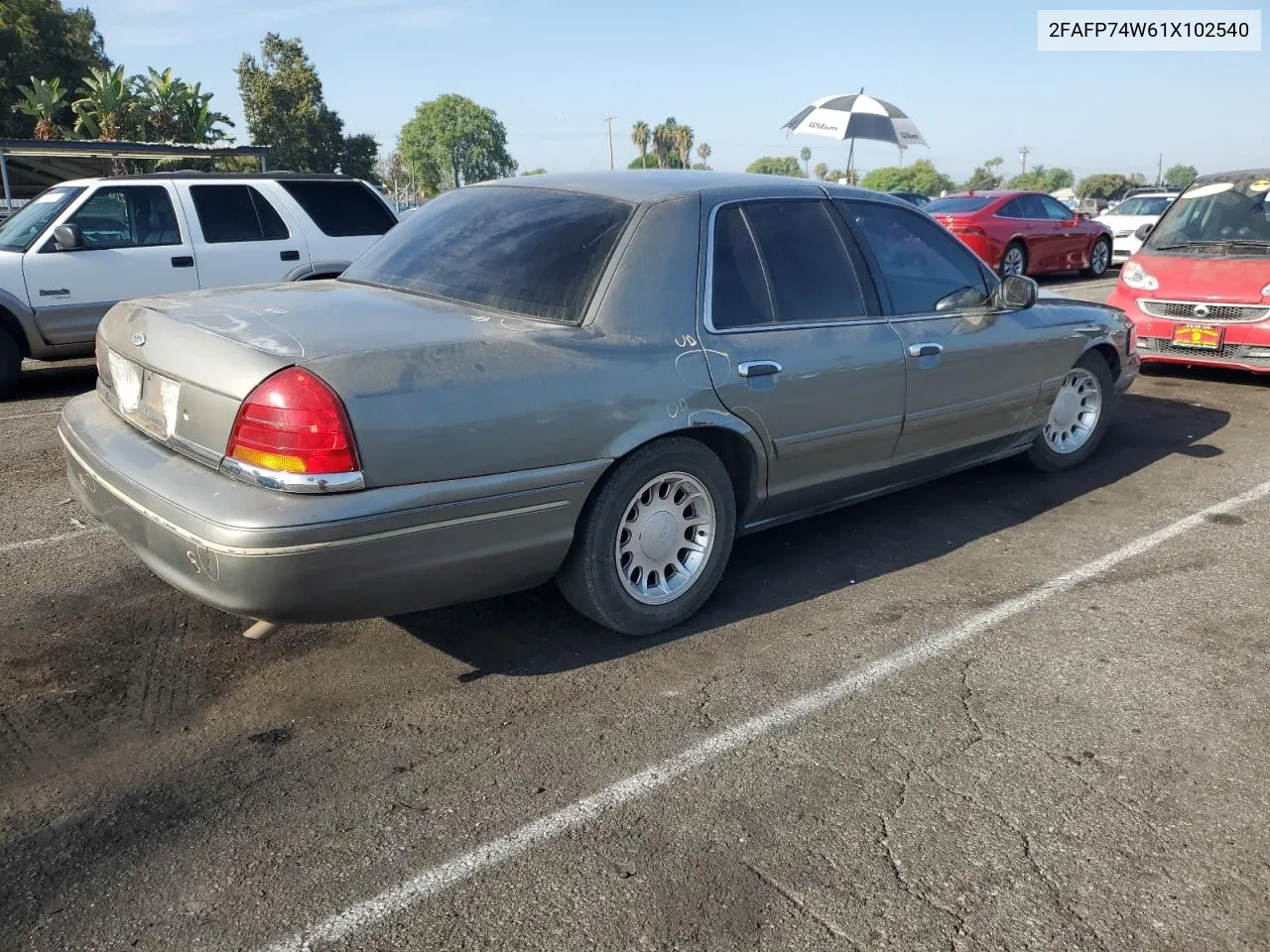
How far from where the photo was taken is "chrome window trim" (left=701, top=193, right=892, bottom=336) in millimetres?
3738

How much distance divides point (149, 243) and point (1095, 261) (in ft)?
51.4

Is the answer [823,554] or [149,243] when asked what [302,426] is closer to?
[823,554]

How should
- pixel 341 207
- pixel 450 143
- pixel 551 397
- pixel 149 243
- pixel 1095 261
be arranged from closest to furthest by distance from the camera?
pixel 551 397
pixel 149 243
pixel 341 207
pixel 1095 261
pixel 450 143

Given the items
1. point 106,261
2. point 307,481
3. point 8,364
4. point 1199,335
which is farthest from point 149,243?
point 1199,335

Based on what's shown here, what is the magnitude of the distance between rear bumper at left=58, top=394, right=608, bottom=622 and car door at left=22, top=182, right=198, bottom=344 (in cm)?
549

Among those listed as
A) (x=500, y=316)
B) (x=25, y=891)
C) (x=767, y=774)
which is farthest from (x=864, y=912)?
(x=500, y=316)

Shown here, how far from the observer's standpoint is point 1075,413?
19.2ft

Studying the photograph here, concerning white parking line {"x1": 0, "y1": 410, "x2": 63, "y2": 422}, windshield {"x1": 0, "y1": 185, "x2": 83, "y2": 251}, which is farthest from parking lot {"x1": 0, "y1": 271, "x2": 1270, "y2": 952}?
windshield {"x1": 0, "y1": 185, "x2": 83, "y2": 251}

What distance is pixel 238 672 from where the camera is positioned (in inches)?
134

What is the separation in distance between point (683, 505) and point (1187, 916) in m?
2.00

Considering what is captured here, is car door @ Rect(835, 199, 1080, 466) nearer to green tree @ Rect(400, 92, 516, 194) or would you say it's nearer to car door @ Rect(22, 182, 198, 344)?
car door @ Rect(22, 182, 198, 344)

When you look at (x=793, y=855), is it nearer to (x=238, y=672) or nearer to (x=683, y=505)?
(x=683, y=505)

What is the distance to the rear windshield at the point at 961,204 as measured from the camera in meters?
16.0

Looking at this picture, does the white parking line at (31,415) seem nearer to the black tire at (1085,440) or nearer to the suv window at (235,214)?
the suv window at (235,214)
